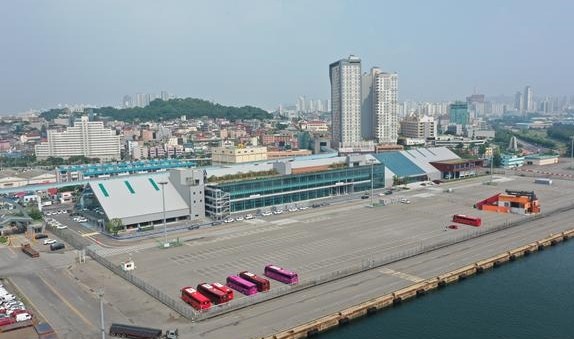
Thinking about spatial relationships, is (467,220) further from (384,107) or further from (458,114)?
(458,114)

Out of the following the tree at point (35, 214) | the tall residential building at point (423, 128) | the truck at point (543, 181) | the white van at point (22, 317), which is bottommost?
the white van at point (22, 317)

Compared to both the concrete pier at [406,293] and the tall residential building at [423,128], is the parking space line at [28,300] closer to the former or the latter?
the concrete pier at [406,293]

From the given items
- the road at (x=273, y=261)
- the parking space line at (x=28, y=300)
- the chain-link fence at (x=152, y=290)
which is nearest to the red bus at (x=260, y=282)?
the road at (x=273, y=261)

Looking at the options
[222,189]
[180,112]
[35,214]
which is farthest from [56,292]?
[180,112]

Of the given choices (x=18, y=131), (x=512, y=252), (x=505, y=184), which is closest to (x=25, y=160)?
(x=18, y=131)

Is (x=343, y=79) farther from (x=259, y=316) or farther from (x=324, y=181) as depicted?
(x=259, y=316)
